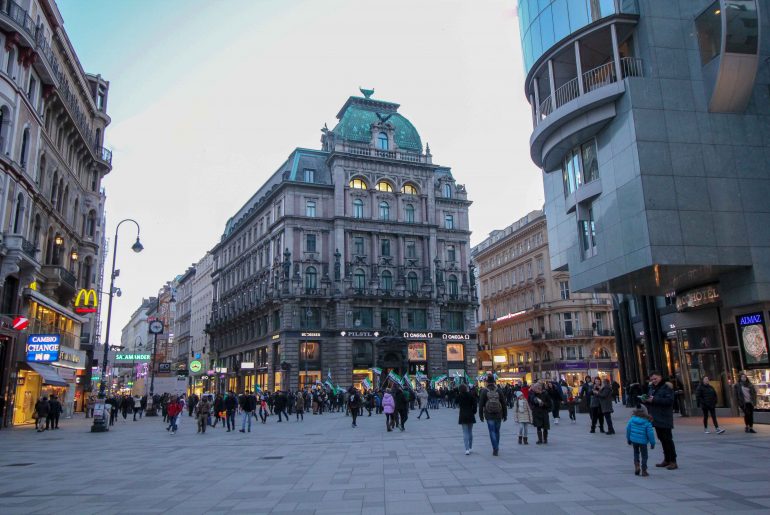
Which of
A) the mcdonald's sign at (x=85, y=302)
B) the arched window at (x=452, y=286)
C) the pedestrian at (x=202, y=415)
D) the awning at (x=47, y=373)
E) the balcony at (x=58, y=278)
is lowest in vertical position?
the pedestrian at (x=202, y=415)

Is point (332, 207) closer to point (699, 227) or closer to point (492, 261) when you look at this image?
point (492, 261)

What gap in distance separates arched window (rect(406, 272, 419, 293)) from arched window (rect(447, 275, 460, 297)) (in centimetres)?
450

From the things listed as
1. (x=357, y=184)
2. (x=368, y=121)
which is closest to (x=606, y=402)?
(x=357, y=184)

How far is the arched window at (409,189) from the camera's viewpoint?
226 ft

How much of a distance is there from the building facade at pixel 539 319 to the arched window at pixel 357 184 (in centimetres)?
2209

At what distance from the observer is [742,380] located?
1845cm

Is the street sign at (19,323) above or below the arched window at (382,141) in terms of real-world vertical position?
below

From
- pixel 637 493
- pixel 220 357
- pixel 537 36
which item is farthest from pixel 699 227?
pixel 220 357

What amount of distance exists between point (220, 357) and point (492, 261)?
4280cm

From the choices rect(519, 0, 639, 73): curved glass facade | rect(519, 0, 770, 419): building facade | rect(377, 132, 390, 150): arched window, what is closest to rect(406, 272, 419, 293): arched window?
rect(377, 132, 390, 150): arched window

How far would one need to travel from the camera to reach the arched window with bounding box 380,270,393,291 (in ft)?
216

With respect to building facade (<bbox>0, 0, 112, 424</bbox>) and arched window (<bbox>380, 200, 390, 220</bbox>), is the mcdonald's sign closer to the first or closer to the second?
building facade (<bbox>0, 0, 112, 424</bbox>)

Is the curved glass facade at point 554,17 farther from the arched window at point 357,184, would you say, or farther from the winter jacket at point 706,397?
the arched window at point 357,184

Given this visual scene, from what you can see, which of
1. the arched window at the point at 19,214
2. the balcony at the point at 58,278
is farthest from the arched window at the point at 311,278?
the arched window at the point at 19,214
